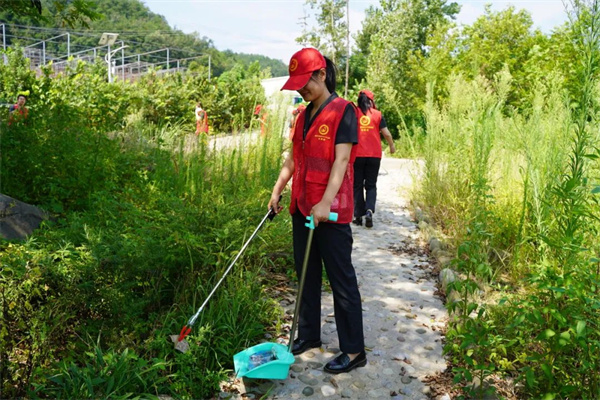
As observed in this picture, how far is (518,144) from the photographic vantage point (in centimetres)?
596

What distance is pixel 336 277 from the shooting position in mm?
3441

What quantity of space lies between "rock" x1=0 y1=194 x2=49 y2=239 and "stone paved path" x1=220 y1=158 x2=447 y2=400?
2550 millimetres

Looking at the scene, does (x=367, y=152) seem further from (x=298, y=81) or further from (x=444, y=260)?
(x=298, y=81)

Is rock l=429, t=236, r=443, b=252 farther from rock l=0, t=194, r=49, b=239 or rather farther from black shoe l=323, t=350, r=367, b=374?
rock l=0, t=194, r=49, b=239

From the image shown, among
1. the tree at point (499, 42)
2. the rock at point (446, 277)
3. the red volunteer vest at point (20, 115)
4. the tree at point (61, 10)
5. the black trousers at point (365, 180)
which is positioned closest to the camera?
the tree at point (61, 10)

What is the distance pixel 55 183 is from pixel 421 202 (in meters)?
5.51

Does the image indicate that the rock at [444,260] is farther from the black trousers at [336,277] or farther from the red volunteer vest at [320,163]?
the red volunteer vest at [320,163]

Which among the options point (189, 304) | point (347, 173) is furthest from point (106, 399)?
point (347, 173)

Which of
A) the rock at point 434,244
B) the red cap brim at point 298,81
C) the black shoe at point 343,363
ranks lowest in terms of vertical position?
the black shoe at point 343,363

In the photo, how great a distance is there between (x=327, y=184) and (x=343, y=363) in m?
1.23

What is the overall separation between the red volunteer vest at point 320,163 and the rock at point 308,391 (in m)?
1.09

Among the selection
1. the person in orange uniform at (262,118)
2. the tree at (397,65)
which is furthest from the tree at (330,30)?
the person in orange uniform at (262,118)

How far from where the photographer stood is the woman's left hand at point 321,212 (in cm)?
321

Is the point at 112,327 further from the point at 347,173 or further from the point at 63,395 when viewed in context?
the point at 347,173
